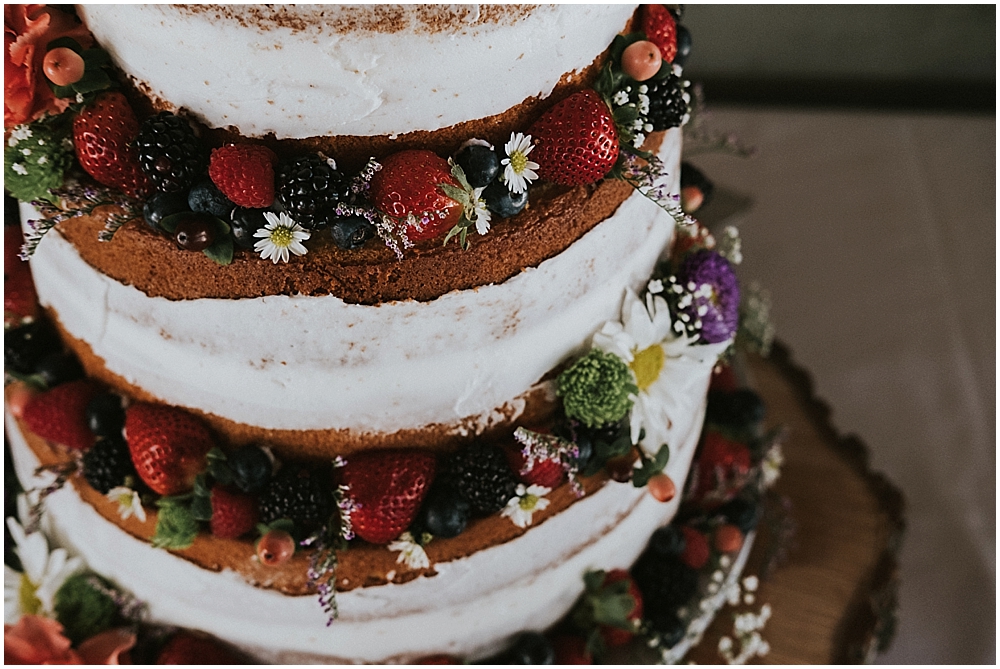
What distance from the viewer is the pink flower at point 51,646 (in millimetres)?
1573

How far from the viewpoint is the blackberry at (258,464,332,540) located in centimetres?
128

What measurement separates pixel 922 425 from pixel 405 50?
260 cm

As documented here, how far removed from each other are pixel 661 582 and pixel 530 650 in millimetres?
345

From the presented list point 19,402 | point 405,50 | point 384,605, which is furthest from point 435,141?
point 19,402

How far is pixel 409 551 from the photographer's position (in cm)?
134

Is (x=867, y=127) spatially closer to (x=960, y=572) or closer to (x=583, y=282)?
(x=960, y=572)

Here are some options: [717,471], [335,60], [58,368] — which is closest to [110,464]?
[58,368]

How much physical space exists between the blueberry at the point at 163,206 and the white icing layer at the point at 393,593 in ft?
2.13

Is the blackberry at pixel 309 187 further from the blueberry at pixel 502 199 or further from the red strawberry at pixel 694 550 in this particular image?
the red strawberry at pixel 694 550

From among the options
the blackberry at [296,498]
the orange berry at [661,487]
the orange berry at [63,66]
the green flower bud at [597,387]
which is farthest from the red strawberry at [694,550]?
the orange berry at [63,66]

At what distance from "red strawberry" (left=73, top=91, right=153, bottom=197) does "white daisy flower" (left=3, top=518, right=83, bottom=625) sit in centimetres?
86

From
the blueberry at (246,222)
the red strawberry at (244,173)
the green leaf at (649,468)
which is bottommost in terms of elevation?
the green leaf at (649,468)

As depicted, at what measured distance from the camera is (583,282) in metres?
1.30

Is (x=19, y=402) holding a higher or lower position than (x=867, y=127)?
higher
